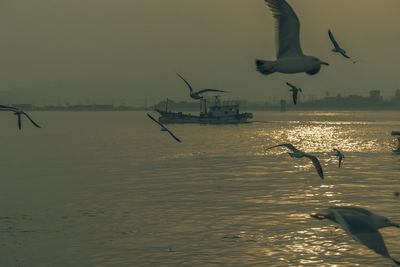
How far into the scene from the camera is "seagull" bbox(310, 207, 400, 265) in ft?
18.9

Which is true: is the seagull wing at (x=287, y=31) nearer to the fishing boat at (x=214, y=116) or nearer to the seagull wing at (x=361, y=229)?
the seagull wing at (x=361, y=229)

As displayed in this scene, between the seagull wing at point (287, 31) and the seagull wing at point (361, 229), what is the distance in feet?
8.59

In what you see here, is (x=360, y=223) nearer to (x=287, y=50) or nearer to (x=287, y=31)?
(x=287, y=50)

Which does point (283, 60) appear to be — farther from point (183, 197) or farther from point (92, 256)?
point (183, 197)

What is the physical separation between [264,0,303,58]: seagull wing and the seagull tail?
379mm

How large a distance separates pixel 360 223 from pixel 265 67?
2.55m

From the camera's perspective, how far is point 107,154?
7112 centimetres

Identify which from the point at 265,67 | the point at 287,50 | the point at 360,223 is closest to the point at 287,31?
the point at 287,50

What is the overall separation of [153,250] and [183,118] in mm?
139842

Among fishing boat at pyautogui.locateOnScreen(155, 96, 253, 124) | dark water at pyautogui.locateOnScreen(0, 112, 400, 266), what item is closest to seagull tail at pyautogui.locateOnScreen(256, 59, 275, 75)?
dark water at pyautogui.locateOnScreen(0, 112, 400, 266)

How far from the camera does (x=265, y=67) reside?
753 centimetres

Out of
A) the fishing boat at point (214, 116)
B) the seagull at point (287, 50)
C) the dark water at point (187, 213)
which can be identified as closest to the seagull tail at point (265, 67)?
the seagull at point (287, 50)

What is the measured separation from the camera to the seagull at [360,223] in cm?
577

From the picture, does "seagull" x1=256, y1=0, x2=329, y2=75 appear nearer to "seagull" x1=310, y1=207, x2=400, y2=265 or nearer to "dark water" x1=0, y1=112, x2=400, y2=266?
"seagull" x1=310, y1=207, x2=400, y2=265
